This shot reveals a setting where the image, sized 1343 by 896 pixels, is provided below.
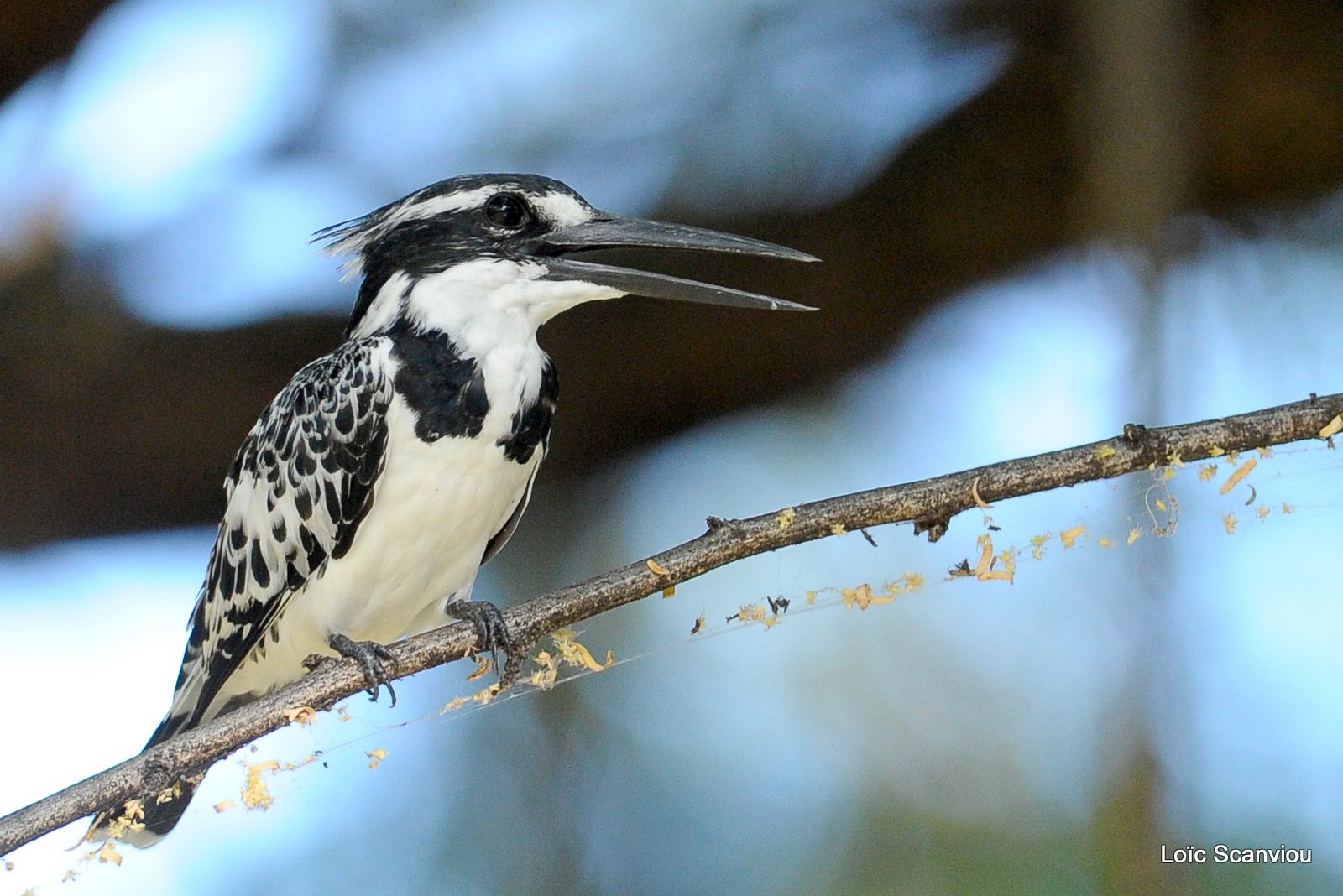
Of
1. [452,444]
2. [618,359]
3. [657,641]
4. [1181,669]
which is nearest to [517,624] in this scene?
[452,444]

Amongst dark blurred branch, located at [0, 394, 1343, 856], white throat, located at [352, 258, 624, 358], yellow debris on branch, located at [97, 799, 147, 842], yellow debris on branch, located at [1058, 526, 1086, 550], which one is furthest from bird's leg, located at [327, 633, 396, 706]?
yellow debris on branch, located at [1058, 526, 1086, 550]

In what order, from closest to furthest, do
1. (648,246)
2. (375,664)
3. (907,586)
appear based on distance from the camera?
(907,586) → (375,664) → (648,246)

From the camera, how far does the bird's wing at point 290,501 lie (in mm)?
1424

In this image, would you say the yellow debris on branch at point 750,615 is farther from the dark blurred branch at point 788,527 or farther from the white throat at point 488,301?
the white throat at point 488,301

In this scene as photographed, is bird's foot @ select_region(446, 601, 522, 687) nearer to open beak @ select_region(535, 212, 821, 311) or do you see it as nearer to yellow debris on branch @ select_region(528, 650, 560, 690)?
yellow debris on branch @ select_region(528, 650, 560, 690)

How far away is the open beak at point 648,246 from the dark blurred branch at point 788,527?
26 centimetres

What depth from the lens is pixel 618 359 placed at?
7.01 ft

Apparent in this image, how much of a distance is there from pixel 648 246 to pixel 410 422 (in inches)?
13.2

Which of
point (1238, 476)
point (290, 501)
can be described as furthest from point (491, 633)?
point (1238, 476)

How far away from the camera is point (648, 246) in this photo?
137 centimetres

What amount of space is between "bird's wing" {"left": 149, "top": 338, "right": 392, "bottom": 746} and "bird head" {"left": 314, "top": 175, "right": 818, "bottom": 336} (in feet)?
0.33

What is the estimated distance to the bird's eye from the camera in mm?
1441

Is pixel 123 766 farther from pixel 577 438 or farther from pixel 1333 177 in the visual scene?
pixel 1333 177

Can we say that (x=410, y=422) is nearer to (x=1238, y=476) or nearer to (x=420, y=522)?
(x=420, y=522)
